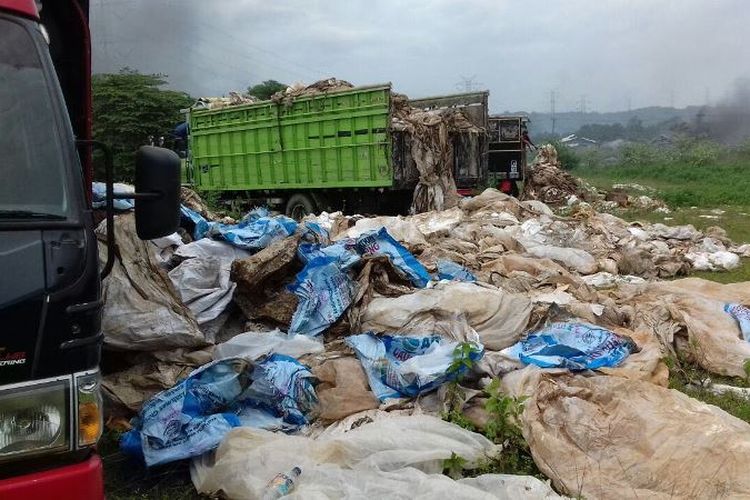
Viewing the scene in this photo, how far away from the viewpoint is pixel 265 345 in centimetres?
459

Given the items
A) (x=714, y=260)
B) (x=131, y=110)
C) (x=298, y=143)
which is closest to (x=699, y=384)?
(x=714, y=260)

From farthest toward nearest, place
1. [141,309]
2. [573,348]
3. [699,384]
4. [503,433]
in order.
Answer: [699,384]
[573,348]
[141,309]
[503,433]

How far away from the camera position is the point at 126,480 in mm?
3643

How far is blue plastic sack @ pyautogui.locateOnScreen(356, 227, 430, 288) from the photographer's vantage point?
5.64 metres

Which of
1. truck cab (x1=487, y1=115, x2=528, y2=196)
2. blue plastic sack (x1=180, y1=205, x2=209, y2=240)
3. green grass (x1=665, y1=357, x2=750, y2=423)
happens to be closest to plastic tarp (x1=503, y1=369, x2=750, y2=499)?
green grass (x1=665, y1=357, x2=750, y2=423)

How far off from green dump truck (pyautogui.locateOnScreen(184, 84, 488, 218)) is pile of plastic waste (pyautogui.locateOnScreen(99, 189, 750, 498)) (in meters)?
5.77

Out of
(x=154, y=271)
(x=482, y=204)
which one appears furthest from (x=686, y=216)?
(x=154, y=271)

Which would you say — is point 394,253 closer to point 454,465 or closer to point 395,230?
point 454,465

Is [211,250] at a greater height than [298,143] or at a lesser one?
lesser

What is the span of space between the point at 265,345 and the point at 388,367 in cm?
86

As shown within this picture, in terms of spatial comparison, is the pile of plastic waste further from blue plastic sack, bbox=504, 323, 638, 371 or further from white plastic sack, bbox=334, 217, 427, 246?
white plastic sack, bbox=334, 217, 427, 246

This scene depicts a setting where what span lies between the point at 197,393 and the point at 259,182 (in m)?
10.9

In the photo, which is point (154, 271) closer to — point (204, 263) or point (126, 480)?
point (204, 263)

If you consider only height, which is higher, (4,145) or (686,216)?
(4,145)
